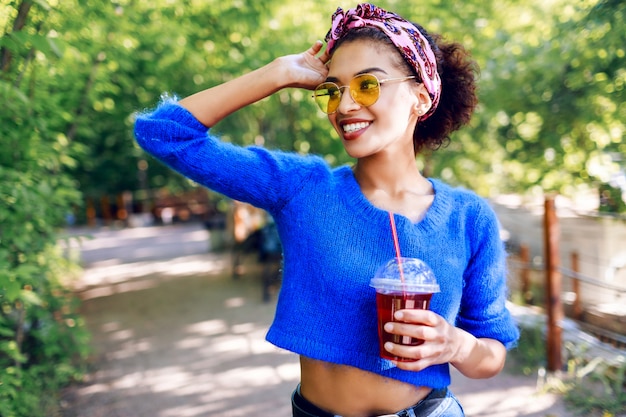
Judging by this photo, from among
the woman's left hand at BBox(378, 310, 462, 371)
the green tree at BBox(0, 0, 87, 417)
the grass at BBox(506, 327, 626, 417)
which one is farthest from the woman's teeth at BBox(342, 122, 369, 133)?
the grass at BBox(506, 327, 626, 417)

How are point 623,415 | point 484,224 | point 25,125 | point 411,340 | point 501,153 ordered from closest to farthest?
point 411,340 < point 484,224 < point 25,125 < point 623,415 < point 501,153

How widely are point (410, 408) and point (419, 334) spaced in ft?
1.09

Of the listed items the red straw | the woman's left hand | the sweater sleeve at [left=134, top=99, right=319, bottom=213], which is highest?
the sweater sleeve at [left=134, top=99, right=319, bottom=213]

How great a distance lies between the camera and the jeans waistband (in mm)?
1405

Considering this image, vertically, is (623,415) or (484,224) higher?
(484,224)

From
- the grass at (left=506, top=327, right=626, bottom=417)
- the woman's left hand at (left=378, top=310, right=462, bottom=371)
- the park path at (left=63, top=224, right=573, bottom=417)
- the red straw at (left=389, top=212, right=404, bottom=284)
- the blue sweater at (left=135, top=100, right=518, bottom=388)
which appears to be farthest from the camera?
the park path at (left=63, top=224, right=573, bottom=417)

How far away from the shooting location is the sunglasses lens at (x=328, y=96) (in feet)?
4.75

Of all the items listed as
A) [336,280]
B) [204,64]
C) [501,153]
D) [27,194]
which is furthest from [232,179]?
[501,153]

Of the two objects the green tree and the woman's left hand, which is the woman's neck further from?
the green tree

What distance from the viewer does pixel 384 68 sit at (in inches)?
56.5

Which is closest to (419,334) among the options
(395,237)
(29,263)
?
(395,237)

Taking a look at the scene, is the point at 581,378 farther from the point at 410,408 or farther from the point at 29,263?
the point at 29,263

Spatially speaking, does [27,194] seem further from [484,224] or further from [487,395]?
[487,395]

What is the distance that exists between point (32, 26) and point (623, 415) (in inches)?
172
